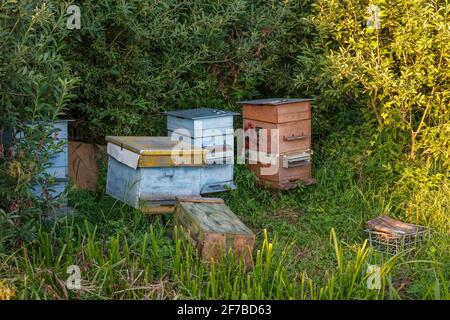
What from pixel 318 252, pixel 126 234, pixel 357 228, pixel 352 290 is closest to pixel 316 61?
pixel 357 228

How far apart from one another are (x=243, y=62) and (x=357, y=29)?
1195mm

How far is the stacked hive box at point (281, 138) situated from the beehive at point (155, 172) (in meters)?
1.03

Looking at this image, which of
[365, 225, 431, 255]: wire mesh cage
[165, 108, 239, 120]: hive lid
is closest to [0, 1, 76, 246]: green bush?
[165, 108, 239, 120]: hive lid

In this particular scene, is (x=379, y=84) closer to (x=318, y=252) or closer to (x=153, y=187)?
(x=318, y=252)

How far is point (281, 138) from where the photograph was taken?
639 cm

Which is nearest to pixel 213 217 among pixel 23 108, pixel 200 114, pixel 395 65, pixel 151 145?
pixel 151 145

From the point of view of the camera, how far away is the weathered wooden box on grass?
15.0 ft

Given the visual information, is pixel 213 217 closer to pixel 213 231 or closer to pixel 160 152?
pixel 213 231

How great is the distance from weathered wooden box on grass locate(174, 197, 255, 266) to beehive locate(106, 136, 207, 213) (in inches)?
13.5

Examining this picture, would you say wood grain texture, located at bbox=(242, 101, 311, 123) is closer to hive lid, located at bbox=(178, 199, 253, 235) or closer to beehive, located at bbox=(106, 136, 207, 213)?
beehive, located at bbox=(106, 136, 207, 213)

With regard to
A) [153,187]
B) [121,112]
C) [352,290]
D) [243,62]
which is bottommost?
[352,290]

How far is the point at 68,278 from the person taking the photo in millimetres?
4332

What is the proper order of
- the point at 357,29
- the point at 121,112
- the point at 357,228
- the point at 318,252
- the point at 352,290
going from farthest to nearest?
the point at 357,29, the point at 121,112, the point at 357,228, the point at 318,252, the point at 352,290

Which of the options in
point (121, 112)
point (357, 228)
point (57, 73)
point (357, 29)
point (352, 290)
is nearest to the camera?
point (352, 290)
